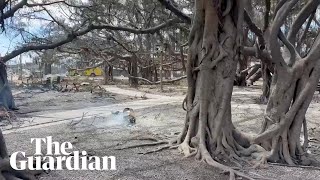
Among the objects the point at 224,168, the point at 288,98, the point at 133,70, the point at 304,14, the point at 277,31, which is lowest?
the point at 224,168

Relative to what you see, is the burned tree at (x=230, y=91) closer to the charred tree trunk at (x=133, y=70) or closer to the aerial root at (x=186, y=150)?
the aerial root at (x=186, y=150)

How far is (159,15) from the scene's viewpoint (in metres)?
10.8

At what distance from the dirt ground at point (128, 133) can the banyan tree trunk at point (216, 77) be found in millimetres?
398

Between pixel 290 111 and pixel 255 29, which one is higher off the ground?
pixel 255 29

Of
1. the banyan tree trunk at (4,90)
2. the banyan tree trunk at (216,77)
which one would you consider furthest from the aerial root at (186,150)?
the banyan tree trunk at (4,90)

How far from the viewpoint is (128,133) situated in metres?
6.79

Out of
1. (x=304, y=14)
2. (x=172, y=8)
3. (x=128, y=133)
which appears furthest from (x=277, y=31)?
(x=128, y=133)

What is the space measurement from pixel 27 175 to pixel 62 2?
7.52 metres

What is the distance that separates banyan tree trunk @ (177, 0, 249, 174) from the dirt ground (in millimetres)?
398

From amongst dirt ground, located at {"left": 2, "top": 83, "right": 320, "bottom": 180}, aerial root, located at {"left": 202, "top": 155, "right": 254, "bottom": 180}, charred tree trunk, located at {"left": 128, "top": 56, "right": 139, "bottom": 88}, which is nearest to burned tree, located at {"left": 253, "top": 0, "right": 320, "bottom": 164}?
dirt ground, located at {"left": 2, "top": 83, "right": 320, "bottom": 180}

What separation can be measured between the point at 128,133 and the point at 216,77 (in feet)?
7.90

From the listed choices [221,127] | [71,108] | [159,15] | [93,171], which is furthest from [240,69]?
[93,171]

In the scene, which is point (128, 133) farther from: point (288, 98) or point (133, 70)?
point (133, 70)

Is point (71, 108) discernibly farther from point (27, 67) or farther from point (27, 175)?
point (27, 67)
